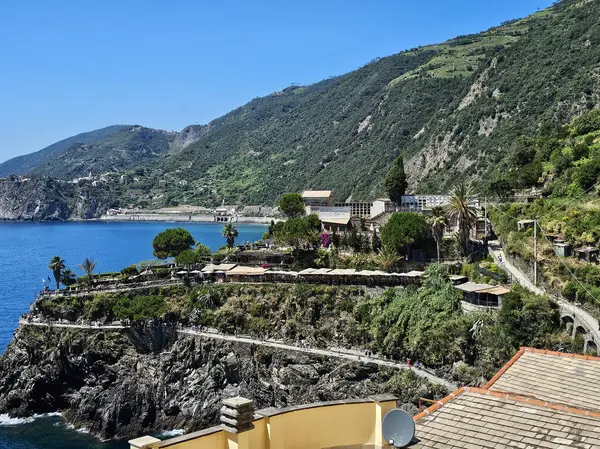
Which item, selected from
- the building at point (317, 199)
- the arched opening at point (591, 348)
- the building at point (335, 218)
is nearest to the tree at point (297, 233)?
the building at point (335, 218)

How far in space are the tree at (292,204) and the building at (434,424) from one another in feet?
195

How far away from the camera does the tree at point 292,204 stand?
74.2 m

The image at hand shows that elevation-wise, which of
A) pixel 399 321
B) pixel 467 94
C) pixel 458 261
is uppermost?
pixel 467 94

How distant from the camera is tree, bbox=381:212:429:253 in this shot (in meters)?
56.0

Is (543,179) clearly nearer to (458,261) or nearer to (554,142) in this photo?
(554,142)

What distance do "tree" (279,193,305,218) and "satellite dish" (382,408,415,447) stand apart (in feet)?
204

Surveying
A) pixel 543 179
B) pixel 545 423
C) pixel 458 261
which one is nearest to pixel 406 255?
pixel 458 261

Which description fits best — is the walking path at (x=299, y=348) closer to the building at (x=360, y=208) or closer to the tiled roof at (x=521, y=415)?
the tiled roof at (x=521, y=415)

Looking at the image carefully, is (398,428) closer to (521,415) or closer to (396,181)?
(521,415)

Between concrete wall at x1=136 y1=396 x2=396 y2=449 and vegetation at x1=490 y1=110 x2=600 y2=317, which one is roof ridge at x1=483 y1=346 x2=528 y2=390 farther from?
vegetation at x1=490 y1=110 x2=600 y2=317

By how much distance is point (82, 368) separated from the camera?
176 ft

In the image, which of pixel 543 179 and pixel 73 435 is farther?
pixel 543 179

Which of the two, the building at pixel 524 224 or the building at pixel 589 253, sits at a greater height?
the building at pixel 524 224

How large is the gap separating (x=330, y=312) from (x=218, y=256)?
20.0m
